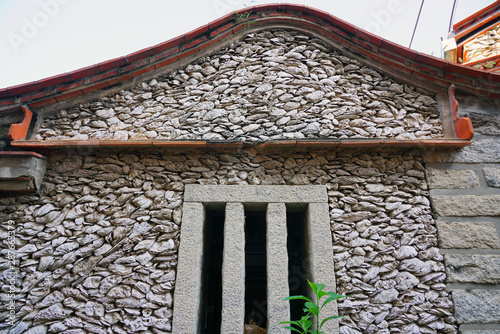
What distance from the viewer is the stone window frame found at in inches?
111

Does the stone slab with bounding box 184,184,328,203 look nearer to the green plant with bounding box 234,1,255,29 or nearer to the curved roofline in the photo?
the curved roofline

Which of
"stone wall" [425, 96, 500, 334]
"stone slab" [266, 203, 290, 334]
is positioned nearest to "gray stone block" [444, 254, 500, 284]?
"stone wall" [425, 96, 500, 334]

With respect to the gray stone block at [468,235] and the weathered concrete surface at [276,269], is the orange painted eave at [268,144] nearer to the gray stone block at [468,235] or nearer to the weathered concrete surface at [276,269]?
the weathered concrete surface at [276,269]

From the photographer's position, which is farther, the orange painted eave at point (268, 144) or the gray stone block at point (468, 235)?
the orange painted eave at point (268, 144)

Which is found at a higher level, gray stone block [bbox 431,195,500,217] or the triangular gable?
the triangular gable

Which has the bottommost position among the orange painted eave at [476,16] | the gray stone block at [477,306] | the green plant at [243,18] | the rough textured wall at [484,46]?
the gray stone block at [477,306]

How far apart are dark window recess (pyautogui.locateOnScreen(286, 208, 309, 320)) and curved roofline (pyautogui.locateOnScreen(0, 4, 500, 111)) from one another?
2.20m

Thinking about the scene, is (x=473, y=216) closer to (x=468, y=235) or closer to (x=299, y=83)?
(x=468, y=235)

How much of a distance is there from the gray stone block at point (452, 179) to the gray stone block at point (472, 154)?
135mm

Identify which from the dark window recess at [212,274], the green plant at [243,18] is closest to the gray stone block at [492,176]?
the dark window recess at [212,274]

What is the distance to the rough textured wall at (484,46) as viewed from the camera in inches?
190

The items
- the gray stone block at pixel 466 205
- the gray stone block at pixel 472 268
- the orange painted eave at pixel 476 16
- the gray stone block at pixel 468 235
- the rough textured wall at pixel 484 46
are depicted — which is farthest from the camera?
the orange painted eave at pixel 476 16

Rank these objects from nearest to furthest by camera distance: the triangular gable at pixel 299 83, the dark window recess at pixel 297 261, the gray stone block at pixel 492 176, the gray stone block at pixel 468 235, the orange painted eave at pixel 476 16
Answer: the gray stone block at pixel 468 235
the gray stone block at pixel 492 176
the dark window recess at pixel 297 261
the triangular gable at pixel 299 83
the orange painted eave at pixel 476 16

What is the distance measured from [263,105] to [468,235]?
2517mm
